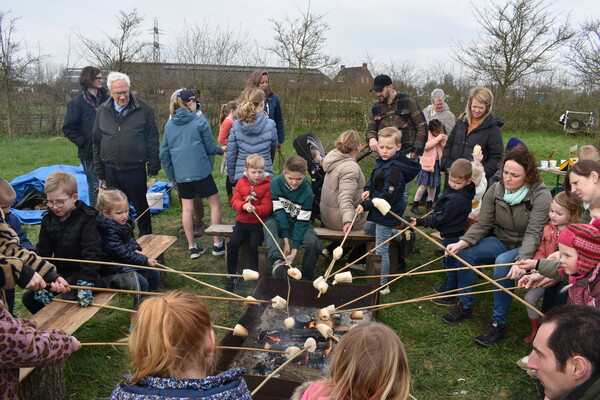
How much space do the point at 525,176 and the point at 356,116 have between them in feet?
31.1

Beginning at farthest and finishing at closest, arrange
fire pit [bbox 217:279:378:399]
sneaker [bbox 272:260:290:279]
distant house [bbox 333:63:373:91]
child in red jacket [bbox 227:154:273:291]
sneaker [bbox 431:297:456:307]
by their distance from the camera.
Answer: distant house [bbox 333:63:373:91]
child in red jacket [bbox 227:154:273:291]
sneaker [bbox 431:297:456:307]
sneaker [bbox 272:260:290:279]
fire pit [bbox 217:279:378:399]

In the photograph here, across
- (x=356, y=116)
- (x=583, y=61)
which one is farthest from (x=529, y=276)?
(x=583, y=61)

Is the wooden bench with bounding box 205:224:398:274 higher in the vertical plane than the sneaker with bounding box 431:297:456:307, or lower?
higher

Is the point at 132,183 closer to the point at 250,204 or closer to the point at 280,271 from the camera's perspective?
the point at 250,204

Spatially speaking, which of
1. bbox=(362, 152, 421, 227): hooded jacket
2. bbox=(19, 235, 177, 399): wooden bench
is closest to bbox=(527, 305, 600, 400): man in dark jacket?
bbox=(362, 152, 421, 227): hooded jacket

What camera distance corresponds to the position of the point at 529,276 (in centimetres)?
319

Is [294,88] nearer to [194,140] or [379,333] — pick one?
[194,140]

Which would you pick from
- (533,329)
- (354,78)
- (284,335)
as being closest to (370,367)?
(284,335)

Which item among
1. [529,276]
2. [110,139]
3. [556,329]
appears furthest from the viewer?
[110,139]

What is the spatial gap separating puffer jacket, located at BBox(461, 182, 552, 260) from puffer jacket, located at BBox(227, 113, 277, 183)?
2282 millimetres

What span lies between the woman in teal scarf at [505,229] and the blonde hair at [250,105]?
241 cm

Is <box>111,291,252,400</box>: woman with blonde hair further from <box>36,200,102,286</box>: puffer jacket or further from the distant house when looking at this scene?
the distant house

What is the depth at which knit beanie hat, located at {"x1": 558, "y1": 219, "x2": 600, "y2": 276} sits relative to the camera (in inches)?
98.3

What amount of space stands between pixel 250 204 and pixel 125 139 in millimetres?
1657
